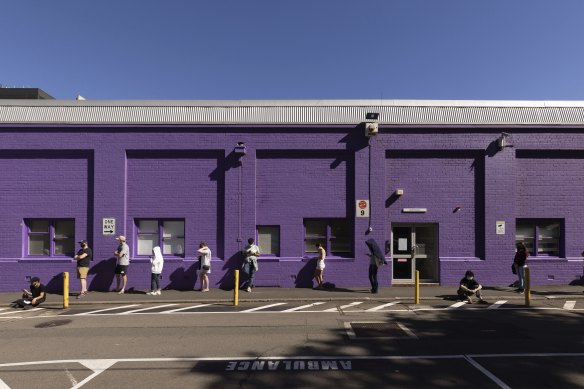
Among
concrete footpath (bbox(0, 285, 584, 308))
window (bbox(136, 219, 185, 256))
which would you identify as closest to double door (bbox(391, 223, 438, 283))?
concrete footpath (bbox(0, 285, 584, 308))

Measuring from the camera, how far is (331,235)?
1503 cm

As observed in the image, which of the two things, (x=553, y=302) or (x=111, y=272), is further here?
(x=111, y=272)

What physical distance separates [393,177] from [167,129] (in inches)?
311

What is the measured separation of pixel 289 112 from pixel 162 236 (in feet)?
20.1

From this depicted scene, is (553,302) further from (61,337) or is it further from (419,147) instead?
(61,337)

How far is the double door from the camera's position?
15062 millimetres

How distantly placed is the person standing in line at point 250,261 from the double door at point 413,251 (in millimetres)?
4858

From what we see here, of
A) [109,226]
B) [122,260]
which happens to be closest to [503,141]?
[122,260]

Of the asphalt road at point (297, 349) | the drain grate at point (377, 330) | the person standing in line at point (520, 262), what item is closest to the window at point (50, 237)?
the asphalt road at point (297, 349)

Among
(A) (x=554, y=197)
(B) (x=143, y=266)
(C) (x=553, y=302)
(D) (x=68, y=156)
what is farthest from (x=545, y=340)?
(D) (x=68, y=156)

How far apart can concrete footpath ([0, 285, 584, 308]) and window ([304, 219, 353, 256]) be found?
1478 mm

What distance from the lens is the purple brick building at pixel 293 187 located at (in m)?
14.5

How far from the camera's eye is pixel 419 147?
14.8 meters

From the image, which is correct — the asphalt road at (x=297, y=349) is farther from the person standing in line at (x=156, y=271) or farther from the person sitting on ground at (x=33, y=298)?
the person standing in line at (x=156, y=271)
